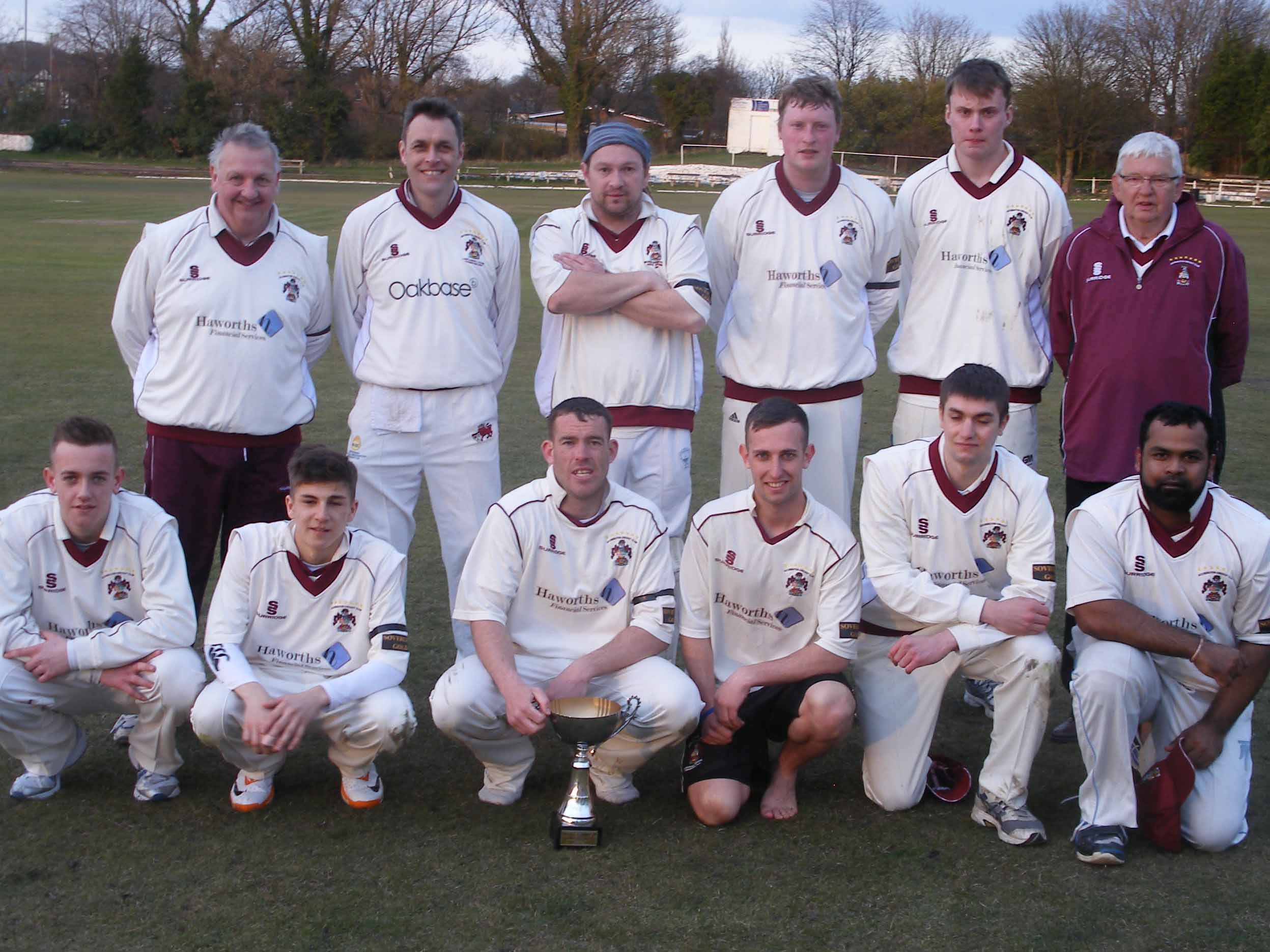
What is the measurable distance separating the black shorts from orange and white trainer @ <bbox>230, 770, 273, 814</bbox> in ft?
4.34

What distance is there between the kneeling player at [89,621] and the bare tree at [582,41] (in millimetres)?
54434

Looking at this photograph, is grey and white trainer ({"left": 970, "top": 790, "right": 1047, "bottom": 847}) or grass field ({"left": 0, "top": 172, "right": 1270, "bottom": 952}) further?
grey and white trainer ({"left": 970, "top": 790, "right": 1047, "bottom": 847})

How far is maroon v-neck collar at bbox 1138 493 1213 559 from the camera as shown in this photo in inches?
152

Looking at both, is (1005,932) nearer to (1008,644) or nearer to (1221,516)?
(1008,644)

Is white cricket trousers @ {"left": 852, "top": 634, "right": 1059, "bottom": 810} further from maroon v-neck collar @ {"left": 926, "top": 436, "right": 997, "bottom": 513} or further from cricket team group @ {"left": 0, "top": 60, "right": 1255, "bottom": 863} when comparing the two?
maroon v-neck collar @ {"left": 926, "top": 436, "right": 997, "bottom": 513}

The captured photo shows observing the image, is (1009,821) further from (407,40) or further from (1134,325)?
(407,40)

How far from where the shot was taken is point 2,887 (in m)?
3.32

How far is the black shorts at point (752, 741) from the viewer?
3.96 meters

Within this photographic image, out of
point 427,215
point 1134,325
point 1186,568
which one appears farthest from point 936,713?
point 427,215

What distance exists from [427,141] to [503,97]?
59.0 m

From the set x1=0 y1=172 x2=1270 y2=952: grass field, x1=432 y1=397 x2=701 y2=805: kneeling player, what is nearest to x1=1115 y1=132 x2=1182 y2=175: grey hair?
x1=0 y1=172 x2=1270 y2=952: grass field

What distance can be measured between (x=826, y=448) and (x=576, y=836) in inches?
75.9

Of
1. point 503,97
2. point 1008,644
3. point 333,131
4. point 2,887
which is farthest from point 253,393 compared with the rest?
point 503,97

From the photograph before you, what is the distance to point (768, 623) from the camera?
13.7ft
